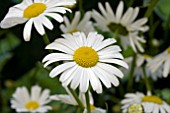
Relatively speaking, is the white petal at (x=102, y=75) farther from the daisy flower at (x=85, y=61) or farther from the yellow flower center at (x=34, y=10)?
the yellow flower center at (x=34, y=10)

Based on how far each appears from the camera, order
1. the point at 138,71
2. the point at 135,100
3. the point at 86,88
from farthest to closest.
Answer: the point at 138,71 → the point at 135,100 → the point at 86,88

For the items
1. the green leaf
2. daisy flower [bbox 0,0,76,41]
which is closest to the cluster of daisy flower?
daisy flower [bbox 0,0,76,41]

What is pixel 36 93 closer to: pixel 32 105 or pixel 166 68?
pixel 32 105

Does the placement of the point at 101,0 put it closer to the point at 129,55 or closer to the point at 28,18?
the point at 129,55

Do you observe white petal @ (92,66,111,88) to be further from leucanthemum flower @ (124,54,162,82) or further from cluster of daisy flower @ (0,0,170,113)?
leucanthemum flower @ (124,54,162,82)

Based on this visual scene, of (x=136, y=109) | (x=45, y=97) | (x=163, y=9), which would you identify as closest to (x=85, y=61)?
(x=136, y=109)

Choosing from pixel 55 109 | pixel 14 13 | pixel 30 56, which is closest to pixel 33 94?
pixel 55 109

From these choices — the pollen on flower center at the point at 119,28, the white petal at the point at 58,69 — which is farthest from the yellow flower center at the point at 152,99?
the white petal at the point at 58,69
